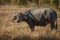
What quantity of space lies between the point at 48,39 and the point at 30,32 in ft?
4.15

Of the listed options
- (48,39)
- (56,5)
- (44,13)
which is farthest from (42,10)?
(56,5)

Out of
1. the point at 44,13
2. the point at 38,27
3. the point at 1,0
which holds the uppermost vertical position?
the point at 44,13

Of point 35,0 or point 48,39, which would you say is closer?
point 48,39

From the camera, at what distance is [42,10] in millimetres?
9898

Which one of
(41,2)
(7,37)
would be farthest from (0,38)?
(41,2)

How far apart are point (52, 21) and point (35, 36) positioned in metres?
1.21

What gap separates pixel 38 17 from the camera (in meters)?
10.0

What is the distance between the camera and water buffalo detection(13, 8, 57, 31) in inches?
387

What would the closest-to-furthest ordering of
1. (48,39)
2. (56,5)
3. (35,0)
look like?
(48,39), (56,5), (35,0)

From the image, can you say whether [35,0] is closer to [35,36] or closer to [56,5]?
[56,5]

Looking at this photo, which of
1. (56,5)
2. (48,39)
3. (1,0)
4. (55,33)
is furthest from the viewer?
(1,0)

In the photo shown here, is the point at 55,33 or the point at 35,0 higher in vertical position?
the point at 55,33

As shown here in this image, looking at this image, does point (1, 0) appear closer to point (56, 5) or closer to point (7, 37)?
point (56, 5)

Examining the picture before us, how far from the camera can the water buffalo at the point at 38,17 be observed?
9.84m
